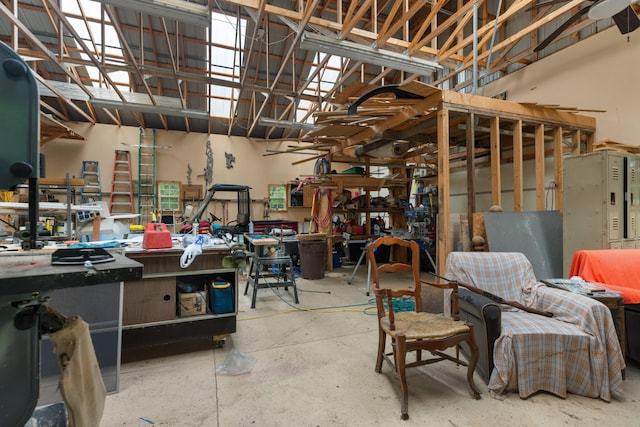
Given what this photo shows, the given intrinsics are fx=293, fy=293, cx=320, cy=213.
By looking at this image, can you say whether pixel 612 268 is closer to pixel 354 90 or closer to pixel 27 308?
pixel 354 90

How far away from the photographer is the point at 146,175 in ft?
27.9

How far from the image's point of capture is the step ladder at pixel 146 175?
843 cm

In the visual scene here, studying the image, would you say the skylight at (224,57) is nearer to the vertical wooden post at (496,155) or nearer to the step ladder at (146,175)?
the step ladder at (146,175)

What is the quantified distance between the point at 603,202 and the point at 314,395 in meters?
3.70

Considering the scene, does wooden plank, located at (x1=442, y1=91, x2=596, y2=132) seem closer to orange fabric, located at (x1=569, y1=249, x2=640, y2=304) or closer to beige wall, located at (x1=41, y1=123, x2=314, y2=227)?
orange fabric, located at (x1=569, y1=249, x2=640, y2=304)

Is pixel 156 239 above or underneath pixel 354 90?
underneath

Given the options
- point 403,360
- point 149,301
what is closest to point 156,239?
point 149,301

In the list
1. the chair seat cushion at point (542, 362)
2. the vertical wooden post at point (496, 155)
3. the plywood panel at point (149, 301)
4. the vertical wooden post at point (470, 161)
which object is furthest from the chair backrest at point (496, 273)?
the plywood panel at point (149, 301)

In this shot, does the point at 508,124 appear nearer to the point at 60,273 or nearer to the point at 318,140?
the point at 318,140

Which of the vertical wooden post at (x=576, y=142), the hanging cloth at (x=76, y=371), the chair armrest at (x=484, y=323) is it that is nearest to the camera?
the hanging cloth at (x=76, y=371)

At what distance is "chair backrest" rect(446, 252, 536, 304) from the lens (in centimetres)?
262

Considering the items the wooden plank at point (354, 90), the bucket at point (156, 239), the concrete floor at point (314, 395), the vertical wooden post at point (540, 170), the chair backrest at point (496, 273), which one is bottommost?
the concrete floor at point (314, 395)

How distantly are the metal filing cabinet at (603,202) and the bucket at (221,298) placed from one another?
3817 millimetres

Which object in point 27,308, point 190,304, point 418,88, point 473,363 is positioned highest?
point 418,88
